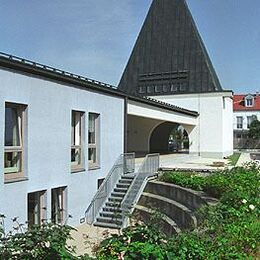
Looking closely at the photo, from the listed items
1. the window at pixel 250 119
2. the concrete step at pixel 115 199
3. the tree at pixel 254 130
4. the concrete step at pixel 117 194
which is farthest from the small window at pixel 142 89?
the window at pixel 250 119

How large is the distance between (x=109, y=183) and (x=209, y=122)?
1851 centimetres

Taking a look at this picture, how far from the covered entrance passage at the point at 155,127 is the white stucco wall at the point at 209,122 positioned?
1.16ft

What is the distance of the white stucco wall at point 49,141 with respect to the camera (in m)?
10.1

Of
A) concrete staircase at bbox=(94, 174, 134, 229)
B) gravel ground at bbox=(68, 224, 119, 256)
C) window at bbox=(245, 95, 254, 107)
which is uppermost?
window at bbox=(245, 95, 254, 107)

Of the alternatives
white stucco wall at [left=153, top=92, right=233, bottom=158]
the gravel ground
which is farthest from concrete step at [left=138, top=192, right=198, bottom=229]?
white stucco wall at [left=153, top=92, right=233, bottom=158]

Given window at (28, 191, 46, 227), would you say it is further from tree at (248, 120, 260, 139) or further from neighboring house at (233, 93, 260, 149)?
neighboring house at (233, 93, 260, 149)

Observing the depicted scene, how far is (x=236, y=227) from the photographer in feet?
19.6

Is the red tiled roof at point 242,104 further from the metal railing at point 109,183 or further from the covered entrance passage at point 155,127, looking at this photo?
the metal railing at point 109,183

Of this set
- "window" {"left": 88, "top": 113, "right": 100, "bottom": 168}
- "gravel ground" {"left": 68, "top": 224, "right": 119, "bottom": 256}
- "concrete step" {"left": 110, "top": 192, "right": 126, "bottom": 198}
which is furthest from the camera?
"concrete step" {"left": 110, "top": 192, "right": 126, "bottom": 198}

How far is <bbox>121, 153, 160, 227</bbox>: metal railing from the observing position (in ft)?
45.6

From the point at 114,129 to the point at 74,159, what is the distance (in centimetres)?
296

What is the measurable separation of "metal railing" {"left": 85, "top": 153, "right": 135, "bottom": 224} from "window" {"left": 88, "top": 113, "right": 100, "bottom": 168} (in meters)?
0.89

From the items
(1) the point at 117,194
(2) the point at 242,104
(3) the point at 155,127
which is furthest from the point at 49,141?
(2) the point at 242,104

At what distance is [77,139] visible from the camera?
13672 mm
